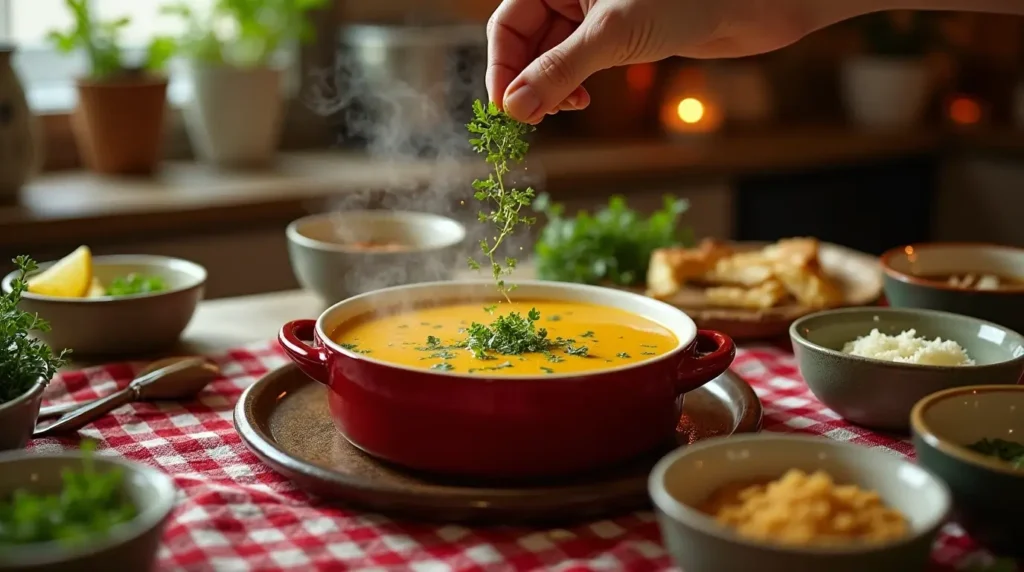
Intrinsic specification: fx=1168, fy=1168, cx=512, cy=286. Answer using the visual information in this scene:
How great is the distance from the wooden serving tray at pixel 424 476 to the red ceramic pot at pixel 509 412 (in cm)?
2

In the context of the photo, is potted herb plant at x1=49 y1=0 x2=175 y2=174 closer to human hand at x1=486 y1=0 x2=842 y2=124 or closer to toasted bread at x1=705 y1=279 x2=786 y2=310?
human hand at x1=486 y1=0 x2=842 y2=124

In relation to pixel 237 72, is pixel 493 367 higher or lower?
lower

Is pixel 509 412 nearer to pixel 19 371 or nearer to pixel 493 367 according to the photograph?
pixel 493 367

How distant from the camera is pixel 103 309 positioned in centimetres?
177

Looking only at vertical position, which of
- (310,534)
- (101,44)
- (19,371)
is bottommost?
(310,534)

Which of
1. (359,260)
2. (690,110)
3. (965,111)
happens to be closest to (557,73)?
(359,260)

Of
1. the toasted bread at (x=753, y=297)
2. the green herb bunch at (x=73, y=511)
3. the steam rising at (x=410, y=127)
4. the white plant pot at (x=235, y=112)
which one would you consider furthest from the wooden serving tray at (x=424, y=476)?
the white plant pot at (x=235, y=112)

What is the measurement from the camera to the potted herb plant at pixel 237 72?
10.9 ft

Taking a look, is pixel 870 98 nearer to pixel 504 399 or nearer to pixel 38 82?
pixel 38 82

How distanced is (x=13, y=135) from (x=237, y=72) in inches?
26.7

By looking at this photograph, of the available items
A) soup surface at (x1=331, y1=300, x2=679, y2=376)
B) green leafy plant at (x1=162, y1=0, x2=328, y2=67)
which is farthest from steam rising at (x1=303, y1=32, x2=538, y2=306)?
soup surface at (x1=331, y1=300, x2=679, y2=376)

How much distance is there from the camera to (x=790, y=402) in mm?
1661

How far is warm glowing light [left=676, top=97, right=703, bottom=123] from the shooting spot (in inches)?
156

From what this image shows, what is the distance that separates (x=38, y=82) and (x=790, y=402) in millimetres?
2774
